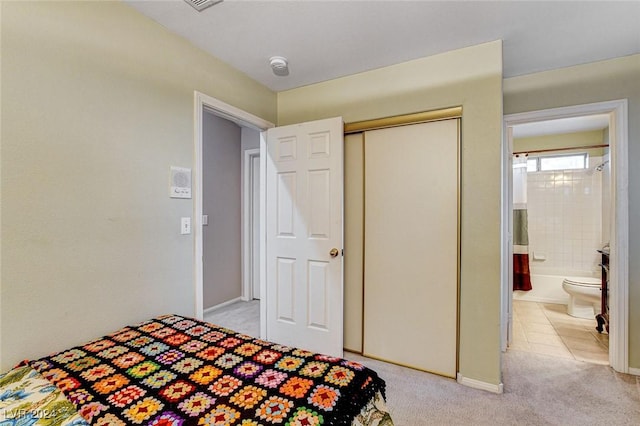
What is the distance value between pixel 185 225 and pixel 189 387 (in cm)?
115

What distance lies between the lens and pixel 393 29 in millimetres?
1879

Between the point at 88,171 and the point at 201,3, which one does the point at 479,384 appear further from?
the point at 201,3

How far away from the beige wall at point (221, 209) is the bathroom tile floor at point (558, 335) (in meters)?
3.32

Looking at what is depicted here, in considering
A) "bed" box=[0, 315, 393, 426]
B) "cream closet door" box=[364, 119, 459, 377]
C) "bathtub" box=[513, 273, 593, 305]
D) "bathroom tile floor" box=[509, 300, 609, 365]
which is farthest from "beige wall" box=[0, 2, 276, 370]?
"bathtub" box=[513, 273, 593, 305]

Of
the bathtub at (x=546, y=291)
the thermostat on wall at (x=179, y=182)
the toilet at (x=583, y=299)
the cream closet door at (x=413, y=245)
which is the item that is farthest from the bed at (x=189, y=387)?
the bathtub at (x=546, y=291)

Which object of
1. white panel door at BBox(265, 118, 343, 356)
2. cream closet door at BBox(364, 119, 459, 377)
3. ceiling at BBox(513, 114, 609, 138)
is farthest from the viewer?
ceiling at BBox(513, 114, 609, 138)

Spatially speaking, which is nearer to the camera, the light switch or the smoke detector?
the light switch

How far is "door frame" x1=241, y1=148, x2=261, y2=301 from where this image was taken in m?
4.14

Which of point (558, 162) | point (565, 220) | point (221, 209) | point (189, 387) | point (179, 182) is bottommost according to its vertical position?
point (189, 387)

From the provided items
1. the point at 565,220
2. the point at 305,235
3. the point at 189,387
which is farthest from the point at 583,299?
the point at 189,387

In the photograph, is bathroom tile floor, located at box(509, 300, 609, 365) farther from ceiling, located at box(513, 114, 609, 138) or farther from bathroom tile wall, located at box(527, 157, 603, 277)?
ceiling, located at box(513, 114, 609, 138)

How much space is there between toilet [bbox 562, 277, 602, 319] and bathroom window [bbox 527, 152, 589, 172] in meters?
1.76

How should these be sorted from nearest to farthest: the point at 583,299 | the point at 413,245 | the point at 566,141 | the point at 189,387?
Answer: the point at 189,387, the point at 413,245, the point at 583,299, the point at 566,141

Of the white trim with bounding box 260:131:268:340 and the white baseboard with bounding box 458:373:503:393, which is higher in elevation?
the white trim with bounding box 260:131:268:340
